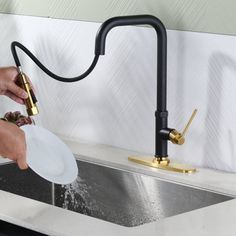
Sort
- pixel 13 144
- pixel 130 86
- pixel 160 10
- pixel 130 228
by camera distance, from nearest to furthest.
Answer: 1. pixel 130 228
2. pixel 13 144
3. pixel 160 10
4. pixel 130 86

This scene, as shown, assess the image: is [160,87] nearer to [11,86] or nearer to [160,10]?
[160,10]

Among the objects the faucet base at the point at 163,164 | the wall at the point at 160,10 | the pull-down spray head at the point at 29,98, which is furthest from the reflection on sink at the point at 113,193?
the wall at the point at 160,10

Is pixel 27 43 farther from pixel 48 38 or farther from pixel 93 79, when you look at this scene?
pixel 93 79

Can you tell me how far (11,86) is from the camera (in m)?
1.98

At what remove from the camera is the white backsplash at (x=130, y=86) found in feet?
6.40

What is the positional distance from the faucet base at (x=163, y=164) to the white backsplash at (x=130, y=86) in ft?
0.22

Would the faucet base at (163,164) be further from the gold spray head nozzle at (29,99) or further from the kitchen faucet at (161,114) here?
the gold spray head nozzle at (29,99)

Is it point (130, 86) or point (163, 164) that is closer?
point (163, 164)

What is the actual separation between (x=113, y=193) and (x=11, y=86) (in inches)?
15.3

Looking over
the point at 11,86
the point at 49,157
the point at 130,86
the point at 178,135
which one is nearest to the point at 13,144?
the point at 49,157

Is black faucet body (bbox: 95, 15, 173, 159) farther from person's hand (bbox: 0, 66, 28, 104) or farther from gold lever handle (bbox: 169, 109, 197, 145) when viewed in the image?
person's hand (bbox: 0, 66, 28, 104)

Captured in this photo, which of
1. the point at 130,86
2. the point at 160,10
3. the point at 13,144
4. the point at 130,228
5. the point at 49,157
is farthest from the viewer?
the point at 130,86

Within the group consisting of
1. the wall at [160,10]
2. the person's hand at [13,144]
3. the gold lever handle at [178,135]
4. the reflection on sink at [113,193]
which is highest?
the wall at [160,10]

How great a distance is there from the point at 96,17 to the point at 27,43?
32 centimetres
